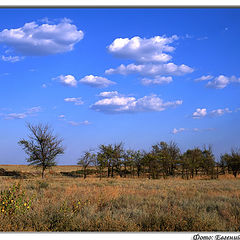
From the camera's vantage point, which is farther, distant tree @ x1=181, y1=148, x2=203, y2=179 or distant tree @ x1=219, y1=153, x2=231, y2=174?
distant tree @ x1=219, y1=153, x2=231, y2=174

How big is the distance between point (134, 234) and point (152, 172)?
130 ft

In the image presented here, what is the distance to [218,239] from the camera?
5.88 meters

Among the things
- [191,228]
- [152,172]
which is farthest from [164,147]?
[191,228]

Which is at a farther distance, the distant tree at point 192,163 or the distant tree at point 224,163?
the distant tree at point 224,163

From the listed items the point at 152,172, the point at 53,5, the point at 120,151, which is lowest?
the point at 152,172

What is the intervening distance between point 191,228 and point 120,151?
41763 millimetres

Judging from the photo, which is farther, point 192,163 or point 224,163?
point 224,163

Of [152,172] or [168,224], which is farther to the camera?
[152,172]

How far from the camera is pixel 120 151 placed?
159 feet

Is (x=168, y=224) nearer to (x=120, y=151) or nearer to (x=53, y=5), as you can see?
(x=53, y=5)
